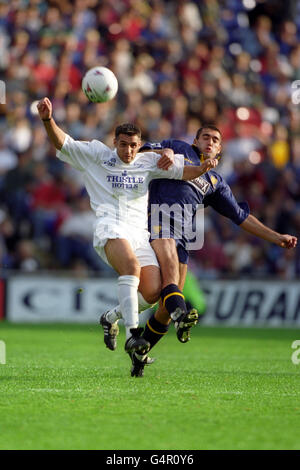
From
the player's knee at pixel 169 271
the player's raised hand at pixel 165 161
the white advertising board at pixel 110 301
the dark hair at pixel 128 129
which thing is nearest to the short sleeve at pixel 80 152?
the dark hair at pixel 128 129

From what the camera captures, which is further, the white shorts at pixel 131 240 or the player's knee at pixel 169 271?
the player's knee at pixel 169 271

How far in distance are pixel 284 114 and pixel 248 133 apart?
1528mm

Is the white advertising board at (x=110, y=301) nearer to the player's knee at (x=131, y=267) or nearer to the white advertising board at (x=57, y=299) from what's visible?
the white advertising board at (x=57, y=299)

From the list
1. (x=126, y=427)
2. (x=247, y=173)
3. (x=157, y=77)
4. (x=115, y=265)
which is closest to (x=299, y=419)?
(x=126, y=427)

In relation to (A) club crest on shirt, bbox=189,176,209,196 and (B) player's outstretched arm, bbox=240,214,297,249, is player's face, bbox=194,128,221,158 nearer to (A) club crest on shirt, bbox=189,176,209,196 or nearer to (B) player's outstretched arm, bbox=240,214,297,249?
(A) club crest on shirt, bbox=189,176,209,196

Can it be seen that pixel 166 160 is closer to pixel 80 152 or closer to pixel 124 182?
pixel 124 182

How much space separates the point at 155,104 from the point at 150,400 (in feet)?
38.3

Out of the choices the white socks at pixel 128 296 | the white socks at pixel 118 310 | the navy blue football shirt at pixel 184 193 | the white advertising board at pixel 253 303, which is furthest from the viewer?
the white advertising board at pixel 253 303

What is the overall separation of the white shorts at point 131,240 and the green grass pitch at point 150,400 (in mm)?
1042

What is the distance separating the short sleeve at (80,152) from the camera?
7.84 meters

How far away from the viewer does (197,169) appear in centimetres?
802

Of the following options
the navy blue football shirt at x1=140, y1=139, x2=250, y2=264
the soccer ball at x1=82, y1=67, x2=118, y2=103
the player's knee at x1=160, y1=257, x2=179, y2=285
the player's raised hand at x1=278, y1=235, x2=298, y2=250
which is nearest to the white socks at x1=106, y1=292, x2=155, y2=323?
the player's knee at x1=160, y1=257, x2=179, y2=285

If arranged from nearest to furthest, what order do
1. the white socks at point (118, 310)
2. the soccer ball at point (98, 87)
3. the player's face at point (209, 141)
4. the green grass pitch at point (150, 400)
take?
the green grass pitch at point (150, 400)
the white socks at point (118, 310)
the player's face at point (209, 141)
the soccer ball at point (98, 87)

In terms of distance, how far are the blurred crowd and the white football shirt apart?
7.33m
